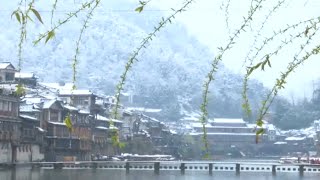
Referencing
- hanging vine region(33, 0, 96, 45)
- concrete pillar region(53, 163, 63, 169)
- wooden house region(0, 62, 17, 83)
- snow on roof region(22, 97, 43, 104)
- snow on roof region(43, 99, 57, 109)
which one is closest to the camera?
hanging vine region(33, 0, 96, 45)

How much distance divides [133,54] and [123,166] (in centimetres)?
5033

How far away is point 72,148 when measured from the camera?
4906cm

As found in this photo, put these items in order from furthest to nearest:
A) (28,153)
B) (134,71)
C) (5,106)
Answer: (134,71) → (28,153) → (5,106)

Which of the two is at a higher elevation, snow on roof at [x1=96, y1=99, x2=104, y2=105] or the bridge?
snow on roof at [x1=96, y1=99, x2=104, y2=105]

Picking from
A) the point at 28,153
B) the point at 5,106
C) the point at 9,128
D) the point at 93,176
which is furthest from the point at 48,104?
the point at 93,176

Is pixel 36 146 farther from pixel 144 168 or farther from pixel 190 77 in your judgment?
pixel 190 77

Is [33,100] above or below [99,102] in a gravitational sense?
below

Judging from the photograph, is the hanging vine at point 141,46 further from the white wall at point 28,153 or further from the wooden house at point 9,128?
the white wall at point 28,153

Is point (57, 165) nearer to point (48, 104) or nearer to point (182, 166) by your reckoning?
point (48, 104)

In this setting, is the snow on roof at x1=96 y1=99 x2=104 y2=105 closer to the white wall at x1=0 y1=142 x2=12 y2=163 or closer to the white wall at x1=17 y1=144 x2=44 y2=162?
the white wall at x1=17 y1=144 x2=44 y2=162

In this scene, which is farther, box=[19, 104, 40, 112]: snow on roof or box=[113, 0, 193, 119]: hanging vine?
box=[19, 104, 40, 112]: snow on roof

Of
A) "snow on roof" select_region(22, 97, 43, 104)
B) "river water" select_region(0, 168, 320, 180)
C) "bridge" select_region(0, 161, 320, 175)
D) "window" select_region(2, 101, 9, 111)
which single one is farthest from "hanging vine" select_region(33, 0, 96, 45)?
"snow on roof" select_region(22, 97, 43, 104)

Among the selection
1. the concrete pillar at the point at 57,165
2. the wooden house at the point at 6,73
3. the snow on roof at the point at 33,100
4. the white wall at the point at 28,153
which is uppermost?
the wooden house at the point at 6,73

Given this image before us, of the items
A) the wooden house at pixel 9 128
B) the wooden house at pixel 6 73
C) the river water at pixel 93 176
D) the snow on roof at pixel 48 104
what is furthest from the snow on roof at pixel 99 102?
the wooden house at pixel 9 128
